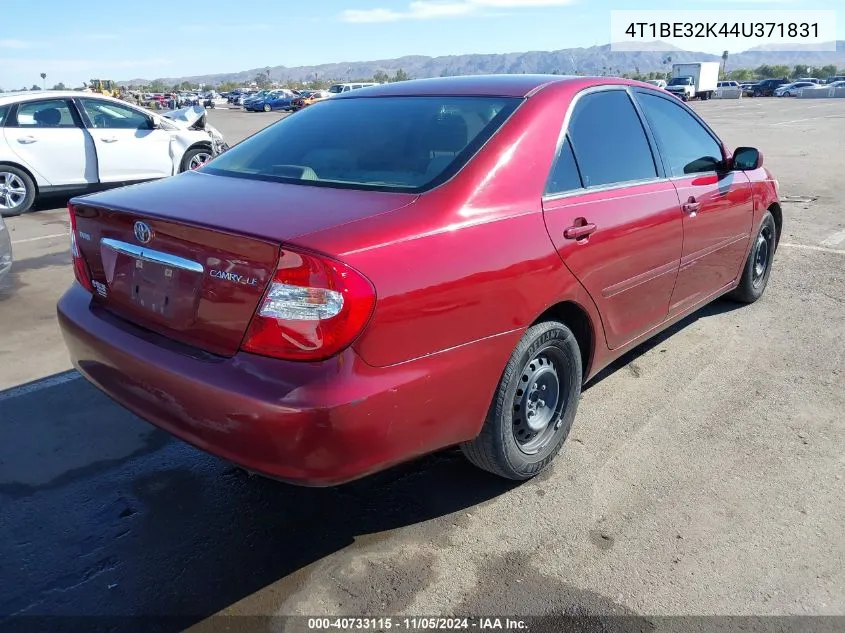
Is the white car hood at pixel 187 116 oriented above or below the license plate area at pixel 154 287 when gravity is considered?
above

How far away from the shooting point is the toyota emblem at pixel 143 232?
8.20ft

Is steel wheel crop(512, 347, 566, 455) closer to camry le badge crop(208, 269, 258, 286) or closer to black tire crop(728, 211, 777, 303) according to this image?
camry le badge crop(208, 269, 258, 286)

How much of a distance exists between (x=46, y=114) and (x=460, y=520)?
923 centimetres

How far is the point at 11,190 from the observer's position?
920cm

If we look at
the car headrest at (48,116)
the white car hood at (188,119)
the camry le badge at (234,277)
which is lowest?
the camry le badge at (234,277)

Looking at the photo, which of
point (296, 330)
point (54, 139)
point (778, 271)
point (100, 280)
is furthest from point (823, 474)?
point (54, 139)

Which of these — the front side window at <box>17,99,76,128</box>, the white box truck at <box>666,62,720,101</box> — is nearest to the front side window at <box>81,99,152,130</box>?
the front side window at <box>17,99,76,128</box>

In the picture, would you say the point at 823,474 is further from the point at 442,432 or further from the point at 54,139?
the point at 54,139

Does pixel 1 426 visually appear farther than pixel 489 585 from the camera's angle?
Yes

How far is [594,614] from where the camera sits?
2.31 meters

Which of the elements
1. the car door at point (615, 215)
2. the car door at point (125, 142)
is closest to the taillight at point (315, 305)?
the car door at point (615, 215)

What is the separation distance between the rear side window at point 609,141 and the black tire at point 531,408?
2.64 ft

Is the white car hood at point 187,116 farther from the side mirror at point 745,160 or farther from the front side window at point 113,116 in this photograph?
the side mirror at point 745,160

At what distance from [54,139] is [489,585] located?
9315mm
